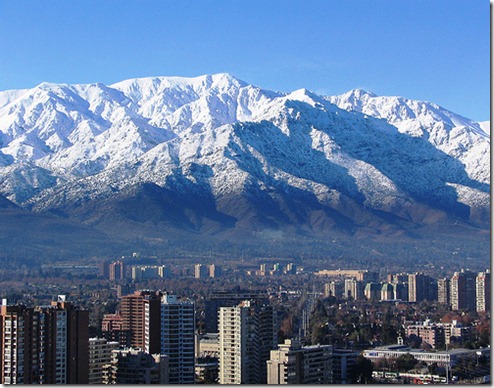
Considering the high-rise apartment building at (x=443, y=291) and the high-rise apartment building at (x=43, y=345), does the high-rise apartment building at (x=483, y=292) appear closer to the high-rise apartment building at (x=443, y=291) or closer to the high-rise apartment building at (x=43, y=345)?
the high-rise apartment building at (x=443, y=291)

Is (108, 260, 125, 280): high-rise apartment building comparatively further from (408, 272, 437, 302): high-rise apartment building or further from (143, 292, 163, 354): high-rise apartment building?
(143, 292, 163, 354): high-rise apartment building

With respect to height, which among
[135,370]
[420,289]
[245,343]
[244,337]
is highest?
[420,289]

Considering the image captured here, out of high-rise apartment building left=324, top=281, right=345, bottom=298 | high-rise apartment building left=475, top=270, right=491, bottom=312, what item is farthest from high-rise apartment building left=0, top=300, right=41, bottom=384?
high-rise apartment building left=324, top=281, right=345, bottom=298

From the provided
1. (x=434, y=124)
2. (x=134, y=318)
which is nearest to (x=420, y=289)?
(x=134, y=318)

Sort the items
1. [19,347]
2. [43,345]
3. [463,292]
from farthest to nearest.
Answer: [463,292] → [43,345] → [19,347]

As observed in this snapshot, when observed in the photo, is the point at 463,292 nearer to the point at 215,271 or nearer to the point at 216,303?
the point at 216,303
